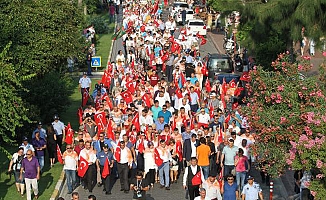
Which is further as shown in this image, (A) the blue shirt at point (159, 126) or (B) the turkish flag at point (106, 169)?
(A) the blue shirt at point (159, 126)

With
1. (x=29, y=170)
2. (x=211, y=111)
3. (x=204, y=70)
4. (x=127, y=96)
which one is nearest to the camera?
(x=29, y=170)

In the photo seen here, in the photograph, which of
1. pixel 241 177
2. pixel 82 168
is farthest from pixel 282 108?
pixel 82 168

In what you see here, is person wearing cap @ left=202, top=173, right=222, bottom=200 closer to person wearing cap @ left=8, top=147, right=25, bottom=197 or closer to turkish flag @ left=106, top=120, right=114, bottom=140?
person wearing cap @ left=8, top=147, right=25, bottom=197

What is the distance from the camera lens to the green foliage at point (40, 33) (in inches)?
879

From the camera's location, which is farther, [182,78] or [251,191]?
[182,78]

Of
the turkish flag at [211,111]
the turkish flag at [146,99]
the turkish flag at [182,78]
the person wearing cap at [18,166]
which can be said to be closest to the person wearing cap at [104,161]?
the person wearing cap at [18,166]

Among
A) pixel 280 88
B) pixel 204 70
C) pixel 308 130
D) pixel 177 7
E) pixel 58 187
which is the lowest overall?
pixel 58 187

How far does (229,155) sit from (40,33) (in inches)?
334

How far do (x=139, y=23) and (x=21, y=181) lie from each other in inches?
1020

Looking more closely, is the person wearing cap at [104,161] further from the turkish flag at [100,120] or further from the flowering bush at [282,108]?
the flowering bush at [282,108]

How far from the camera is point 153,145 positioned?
1973 cm

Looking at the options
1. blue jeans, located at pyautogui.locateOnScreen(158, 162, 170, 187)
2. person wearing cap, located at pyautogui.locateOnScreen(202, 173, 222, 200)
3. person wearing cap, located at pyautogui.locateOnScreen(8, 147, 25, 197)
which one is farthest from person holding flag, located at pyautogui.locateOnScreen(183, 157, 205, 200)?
person wearing cap, located at pyautogui.locateOnScreen(8, 147, 25, 197)

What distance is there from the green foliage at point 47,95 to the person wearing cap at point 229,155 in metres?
8.40

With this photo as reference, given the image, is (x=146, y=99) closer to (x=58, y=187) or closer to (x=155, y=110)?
(x=155, y=110)
